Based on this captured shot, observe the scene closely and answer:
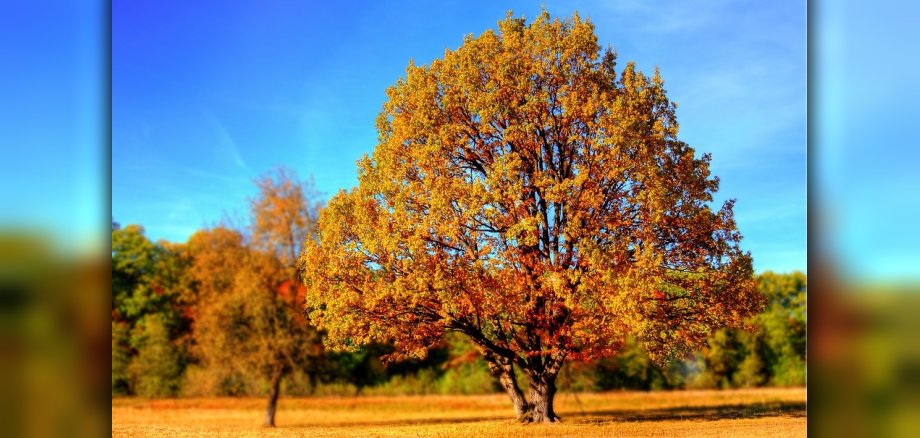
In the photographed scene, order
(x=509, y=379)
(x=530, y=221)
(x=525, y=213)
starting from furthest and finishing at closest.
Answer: (x=509, y=379), (x=525, y=213), (x=530, y=221)

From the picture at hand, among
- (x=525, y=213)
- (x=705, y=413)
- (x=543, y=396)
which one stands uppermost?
(x=525, y=213)

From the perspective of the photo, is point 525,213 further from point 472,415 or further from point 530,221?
point 472,415

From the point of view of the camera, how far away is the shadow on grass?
10.3 m

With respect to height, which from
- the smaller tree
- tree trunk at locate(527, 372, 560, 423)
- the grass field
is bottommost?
the grass field

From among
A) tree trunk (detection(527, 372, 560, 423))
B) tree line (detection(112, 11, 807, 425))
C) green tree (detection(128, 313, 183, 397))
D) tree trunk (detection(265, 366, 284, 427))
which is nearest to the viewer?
tree line (detection(112, 11, 807, 425))

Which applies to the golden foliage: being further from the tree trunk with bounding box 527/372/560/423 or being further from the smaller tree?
the smaller tree

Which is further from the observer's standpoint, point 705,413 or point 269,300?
point 269,300

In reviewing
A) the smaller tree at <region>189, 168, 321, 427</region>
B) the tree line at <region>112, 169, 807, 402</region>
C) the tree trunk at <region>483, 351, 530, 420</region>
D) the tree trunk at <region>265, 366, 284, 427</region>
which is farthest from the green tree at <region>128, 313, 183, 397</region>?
the tree trunk at <region>483, 351, 530, 420</region>

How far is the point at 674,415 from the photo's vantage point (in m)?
10.9

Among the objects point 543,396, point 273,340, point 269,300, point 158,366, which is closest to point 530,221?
point 543,396

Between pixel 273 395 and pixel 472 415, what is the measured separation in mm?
3296

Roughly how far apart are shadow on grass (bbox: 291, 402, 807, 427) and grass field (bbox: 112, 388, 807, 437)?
1cm
